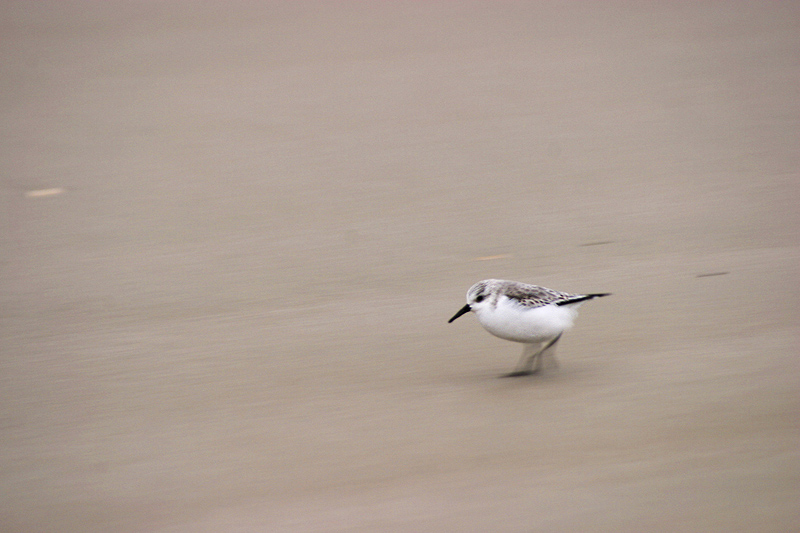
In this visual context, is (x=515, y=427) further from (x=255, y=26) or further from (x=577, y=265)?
(x=255, y=26)

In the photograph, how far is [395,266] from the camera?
22.7ft

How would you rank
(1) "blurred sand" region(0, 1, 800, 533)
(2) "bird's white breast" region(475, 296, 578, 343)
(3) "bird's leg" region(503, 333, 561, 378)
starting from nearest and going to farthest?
(1) "blurred sand" region(0, 1, 800, 533)
(2) "bird's white breast" region(475, 296, 578, 343)
(3) "bird's leg" region(503, 333, 561, 378)

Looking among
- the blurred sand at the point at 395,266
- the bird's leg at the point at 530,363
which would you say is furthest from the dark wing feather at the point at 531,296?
the blurred sand at the point at 395,266

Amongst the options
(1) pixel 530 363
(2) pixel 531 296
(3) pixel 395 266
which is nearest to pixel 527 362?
(1) pixel 530 363

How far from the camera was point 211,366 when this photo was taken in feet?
18.1

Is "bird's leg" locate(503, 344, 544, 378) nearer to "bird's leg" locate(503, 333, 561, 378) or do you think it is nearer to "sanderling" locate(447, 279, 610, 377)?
"bird's leg" locate(503, 333, 561, 378)

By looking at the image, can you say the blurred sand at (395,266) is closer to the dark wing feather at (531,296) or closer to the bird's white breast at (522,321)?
the bird's white breast at (522,321)

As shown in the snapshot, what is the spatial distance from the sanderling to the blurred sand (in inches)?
13.9

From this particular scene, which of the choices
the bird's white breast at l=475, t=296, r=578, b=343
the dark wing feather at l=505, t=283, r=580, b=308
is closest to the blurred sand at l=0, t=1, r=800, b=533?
the bird's white breast at l=475, t=296, r=578, b=343

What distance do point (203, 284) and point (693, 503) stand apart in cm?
408

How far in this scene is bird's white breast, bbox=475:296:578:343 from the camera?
15.4 feet

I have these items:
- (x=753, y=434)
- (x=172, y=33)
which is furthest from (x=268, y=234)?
(x=172, y=33)

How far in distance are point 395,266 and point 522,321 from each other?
7.65 feet

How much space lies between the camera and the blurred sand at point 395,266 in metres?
4.14
